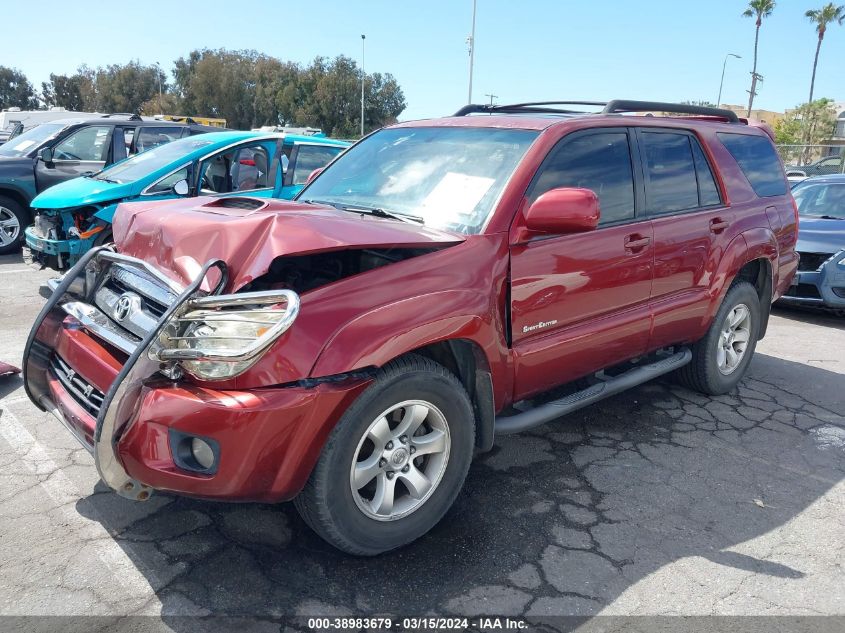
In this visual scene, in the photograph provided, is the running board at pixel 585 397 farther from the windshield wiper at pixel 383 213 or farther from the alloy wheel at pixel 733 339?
the windshield wiper at pixel 383 213

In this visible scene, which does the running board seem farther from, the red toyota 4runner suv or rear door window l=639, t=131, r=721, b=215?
rear door window l=639, t=131, r=721, b=215

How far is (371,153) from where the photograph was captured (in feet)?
13.0

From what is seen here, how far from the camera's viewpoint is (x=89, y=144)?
992 cm

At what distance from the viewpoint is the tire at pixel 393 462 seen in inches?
97.7

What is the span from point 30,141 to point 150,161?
3545mm

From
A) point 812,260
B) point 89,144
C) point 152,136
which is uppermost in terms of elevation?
point 152,136

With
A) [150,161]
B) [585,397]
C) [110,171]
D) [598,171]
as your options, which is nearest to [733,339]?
[585,397]

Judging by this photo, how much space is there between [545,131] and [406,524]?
79.0 inches

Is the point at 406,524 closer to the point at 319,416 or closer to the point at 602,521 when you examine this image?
the point at 319,416

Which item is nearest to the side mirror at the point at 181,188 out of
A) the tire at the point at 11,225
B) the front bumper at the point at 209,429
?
the tire at the point at 11,225

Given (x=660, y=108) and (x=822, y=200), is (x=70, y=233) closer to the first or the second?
(x=660, y=108)

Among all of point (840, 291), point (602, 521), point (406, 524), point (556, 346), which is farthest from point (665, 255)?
point (840, 291)

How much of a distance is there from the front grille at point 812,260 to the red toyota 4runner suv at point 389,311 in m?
3.66

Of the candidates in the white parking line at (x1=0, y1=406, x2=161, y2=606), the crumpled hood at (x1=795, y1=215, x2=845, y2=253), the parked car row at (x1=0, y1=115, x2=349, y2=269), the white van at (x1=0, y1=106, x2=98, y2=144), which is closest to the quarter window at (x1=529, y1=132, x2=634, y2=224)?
the white parking line at (x1=0, y1=406, x2=161, y2=606)
